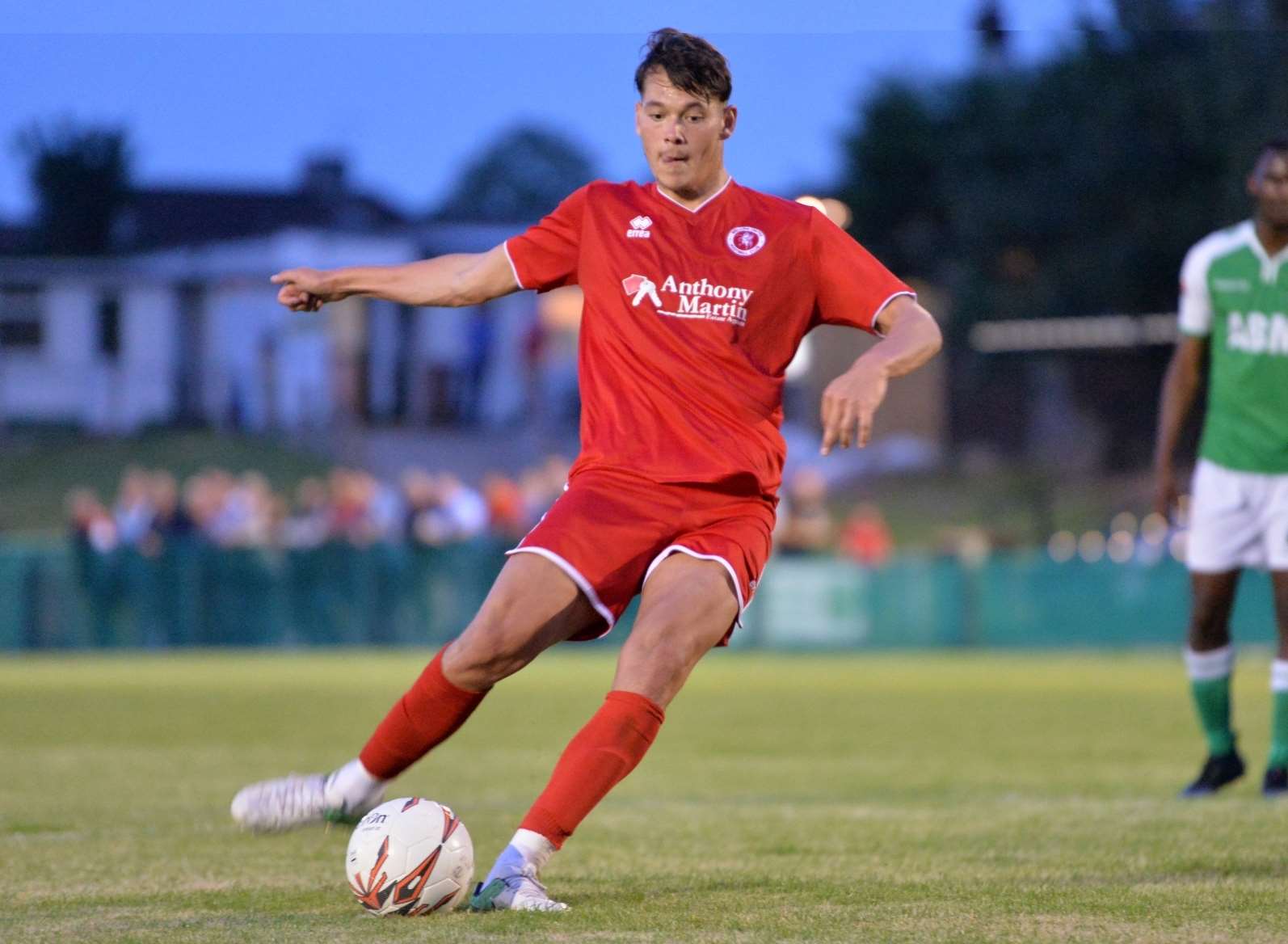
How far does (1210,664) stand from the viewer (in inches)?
336

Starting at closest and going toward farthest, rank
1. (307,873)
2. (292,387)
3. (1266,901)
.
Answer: (1266,901)
(307,873)
(292,387)

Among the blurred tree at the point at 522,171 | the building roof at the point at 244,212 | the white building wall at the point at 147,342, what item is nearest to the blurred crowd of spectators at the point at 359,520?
the white building wall at the point at 147,342

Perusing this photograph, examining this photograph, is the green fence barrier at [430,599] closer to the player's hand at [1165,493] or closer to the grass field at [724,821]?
the grass field at [724,821]

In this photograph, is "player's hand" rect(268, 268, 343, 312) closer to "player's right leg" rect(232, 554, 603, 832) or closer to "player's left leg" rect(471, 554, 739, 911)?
"player's right leg" rect(232, 554, 603, 832)

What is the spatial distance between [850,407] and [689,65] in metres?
1.18

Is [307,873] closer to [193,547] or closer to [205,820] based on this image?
[205,820]

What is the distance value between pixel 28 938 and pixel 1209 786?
5.45 meters

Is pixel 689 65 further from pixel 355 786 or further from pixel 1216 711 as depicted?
pixel 1216 711

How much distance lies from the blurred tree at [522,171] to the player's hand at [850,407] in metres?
67.3

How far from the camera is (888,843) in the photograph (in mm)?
6512

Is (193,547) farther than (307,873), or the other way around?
(193,547)

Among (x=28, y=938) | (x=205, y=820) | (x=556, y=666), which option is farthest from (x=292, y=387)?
(x=28, y=938)

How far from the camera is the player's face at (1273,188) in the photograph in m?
7.88

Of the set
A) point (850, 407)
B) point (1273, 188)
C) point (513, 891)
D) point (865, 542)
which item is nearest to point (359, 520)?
point (865, 542)
